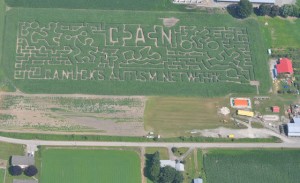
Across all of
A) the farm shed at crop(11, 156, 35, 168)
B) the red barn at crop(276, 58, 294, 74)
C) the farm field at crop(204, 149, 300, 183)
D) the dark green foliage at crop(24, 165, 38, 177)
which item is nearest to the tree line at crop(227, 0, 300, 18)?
the red barn at crop(276, 58, 294, 74)

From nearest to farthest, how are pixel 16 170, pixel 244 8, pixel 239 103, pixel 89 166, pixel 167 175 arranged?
pixel 16 170 < pixel 167 175 < pixel 89 166 < pixel 239 103 < pixel 244 8

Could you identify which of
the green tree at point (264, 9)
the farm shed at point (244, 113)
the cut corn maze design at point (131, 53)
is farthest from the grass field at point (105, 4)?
the farm shed at point (244, 113)

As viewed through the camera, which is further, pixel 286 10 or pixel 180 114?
pixel 286 10

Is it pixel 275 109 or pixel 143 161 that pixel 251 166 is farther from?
pixel 143 161

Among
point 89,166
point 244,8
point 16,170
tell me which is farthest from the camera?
point 244,8

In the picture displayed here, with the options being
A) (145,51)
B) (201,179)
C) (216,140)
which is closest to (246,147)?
(216,140)

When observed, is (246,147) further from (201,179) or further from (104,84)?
(104,84)

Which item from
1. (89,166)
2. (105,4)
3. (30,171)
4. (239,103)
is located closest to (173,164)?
(89,166)
